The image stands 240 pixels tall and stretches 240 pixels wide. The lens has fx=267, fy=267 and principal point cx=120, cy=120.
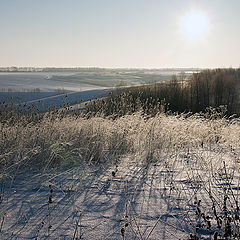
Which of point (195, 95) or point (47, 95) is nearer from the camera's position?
point (195, 95)

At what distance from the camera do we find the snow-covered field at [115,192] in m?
→ 2.24

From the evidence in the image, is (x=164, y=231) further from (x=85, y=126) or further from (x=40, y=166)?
(x=85, y=126)

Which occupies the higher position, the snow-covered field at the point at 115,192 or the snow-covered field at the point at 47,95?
the snow-covered field at the point at 47,95

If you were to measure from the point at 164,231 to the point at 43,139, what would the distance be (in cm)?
281

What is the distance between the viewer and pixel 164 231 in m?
2.24

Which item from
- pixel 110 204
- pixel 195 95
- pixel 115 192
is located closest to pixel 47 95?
pixel 195 95

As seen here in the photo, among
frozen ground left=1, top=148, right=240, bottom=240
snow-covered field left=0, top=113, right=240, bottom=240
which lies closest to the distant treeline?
snow-covered field left=0, top=113, right=240, bottom=240

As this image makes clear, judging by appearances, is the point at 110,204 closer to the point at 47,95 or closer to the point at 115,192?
the point at 115,192

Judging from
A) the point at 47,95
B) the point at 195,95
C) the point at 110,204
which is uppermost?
the point at 195,95

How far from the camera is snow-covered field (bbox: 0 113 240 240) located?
7.35ft

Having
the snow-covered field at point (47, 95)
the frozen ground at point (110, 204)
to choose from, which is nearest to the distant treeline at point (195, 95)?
the snow-covered field at point (47, 95)

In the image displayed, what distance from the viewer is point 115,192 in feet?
10.1

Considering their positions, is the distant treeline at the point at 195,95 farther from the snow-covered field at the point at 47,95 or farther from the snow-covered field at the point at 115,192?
the snow-covered field at the point at 115,192

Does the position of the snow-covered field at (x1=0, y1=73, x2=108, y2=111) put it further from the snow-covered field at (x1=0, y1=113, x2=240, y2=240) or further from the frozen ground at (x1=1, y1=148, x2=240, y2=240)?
the frozen ground at (x1=1, y1=148, x2=240, y2=240)
